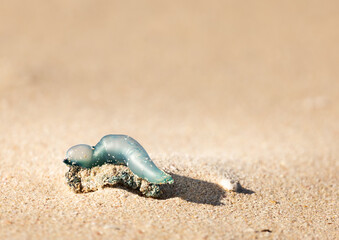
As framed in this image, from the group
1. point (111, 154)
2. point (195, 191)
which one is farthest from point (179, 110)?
point (111, 154)

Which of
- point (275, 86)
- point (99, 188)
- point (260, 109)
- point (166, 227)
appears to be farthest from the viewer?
point (275, 86)

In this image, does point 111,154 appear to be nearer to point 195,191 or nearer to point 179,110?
point 195,191

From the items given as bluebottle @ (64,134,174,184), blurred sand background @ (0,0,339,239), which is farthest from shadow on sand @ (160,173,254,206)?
bluebottle @ (64,134,174,184)

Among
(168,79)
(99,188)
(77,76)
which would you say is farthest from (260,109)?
(99,188)

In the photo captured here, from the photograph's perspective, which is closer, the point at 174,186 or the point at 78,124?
the point at 174,186

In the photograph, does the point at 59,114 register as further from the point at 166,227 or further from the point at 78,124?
the point at 166,227

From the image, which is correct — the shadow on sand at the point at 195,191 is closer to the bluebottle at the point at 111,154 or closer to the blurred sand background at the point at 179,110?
the blurred sand background at the point at 179,110

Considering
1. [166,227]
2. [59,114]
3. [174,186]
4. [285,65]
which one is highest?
[285,65]
